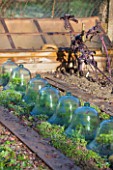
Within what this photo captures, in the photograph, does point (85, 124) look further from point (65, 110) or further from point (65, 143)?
point (65, 110)

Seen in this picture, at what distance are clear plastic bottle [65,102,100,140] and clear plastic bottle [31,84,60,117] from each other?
39.6 inches

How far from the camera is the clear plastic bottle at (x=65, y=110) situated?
271 inches

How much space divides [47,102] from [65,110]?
0.63 meters

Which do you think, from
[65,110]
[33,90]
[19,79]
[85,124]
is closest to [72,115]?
[65,110]

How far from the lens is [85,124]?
638 cm

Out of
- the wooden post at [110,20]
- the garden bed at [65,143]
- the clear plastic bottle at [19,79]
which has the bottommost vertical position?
the garden bed at [65,143]

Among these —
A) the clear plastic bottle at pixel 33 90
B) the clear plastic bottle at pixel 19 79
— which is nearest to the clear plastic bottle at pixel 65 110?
the clear plastic bottle at pixel 33 90

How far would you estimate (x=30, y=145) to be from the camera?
5781 millimetres

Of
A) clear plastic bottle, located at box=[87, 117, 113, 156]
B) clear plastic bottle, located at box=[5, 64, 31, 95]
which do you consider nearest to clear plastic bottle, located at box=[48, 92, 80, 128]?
clear plastic bottle, located at box=[87, 117, 113, 156]

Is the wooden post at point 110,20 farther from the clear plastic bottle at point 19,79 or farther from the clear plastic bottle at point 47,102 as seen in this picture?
the clear plastic bottle at point 47,102

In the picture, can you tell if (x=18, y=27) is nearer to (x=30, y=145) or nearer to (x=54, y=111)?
(x=54, y=111)

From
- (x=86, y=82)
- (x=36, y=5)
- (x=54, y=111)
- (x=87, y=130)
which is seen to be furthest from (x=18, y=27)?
(x=87, y=130)

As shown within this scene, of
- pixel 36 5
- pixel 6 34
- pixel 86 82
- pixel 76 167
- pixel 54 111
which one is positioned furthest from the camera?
pixel 36 5

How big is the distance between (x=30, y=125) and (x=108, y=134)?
1.32 metres
